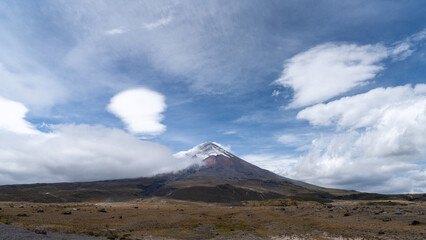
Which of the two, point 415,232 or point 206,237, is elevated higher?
point 415,232

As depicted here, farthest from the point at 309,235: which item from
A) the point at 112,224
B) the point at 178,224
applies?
the point at 112,224

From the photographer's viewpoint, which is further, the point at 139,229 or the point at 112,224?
the point at 112,224

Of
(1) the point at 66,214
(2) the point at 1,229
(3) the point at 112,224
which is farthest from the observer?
(1) the point at 66,214

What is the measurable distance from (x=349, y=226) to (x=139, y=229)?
123 ft

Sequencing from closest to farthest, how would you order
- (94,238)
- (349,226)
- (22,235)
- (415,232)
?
(22,235) < (94,238) < (415,232) < (349,226)

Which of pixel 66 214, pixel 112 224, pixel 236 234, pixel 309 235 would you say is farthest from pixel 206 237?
pixel 66 214

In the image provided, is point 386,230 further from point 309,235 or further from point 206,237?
point 206,237

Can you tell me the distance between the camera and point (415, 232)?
3822 centimetres

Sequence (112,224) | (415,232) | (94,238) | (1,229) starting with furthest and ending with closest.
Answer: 1. (112,224)
2. (415,232)
3. (94,238)
4. (1,229)

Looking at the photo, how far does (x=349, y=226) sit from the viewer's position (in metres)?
45.6

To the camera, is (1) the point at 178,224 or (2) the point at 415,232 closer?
(2) the point at 415,232

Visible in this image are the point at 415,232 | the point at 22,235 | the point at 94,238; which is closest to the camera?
the point at 22,235

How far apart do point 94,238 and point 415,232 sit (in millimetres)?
45638

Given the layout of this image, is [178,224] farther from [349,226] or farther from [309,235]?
[349,226]
